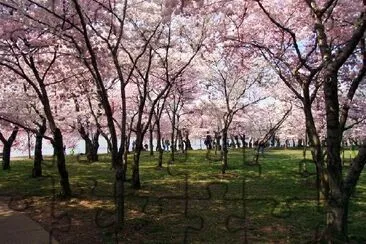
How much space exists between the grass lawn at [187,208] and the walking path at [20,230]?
33 centimetres

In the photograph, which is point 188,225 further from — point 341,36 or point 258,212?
point 341,36

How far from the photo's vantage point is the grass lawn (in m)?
11.3

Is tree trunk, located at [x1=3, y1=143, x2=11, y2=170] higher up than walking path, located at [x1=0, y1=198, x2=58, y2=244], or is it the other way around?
tree trunk, located at [x1=3, y1=143, x2=11, y2=170]

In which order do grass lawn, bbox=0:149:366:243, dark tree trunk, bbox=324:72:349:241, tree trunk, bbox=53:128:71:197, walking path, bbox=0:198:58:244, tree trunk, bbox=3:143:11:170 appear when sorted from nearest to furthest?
dark tree trunk, bbox=324:72:349:241 → walking path, bbox=0:198:58:244 → grass lawn, bbox=0:149:366:243 → tree trunk, bbox=53:128:71:197 → tree trunk, bbox=3:143:11:170

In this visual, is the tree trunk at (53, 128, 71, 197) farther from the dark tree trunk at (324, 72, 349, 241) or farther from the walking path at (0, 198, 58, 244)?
the dark tree trunk at (324, 72, 349, 241)

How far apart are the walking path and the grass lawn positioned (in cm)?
33

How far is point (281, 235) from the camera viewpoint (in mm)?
11336

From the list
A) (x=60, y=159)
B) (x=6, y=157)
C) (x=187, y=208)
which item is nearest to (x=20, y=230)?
(x=60, y=159)

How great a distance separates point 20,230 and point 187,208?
535cm

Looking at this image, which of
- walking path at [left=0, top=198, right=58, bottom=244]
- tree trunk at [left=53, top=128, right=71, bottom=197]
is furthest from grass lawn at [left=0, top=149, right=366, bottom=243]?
tree trunk at [left=53, top=128, right=71, bottom=197]

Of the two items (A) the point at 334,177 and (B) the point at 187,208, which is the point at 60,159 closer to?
(B) the point at 187,208

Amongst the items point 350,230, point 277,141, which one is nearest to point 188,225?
point 350,230

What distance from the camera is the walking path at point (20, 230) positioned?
10.4m

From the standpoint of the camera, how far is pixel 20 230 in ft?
37.5
